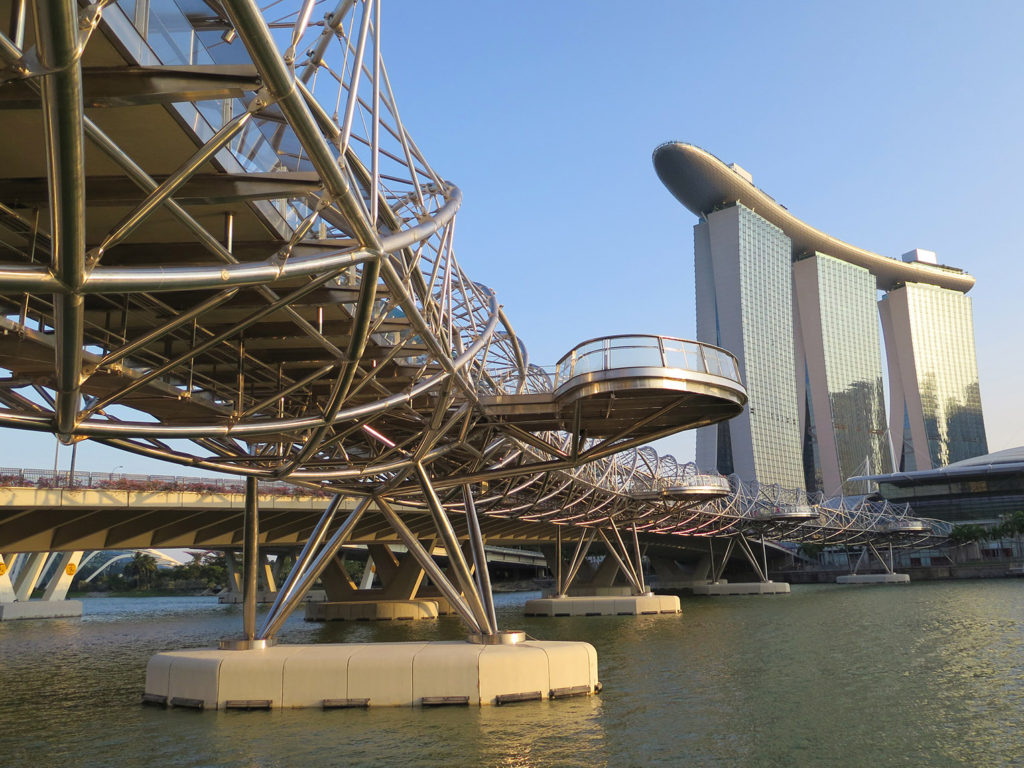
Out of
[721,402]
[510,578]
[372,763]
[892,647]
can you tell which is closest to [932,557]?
[510,578]

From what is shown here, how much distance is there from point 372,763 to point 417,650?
26.4 feet

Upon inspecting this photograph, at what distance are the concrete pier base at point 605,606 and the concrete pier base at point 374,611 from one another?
9.28 m

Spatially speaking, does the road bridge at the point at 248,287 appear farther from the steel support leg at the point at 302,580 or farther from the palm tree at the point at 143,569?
the palm tree at the point at 143,569

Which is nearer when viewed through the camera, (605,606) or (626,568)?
(605,606)

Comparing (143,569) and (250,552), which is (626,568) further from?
(143,569)

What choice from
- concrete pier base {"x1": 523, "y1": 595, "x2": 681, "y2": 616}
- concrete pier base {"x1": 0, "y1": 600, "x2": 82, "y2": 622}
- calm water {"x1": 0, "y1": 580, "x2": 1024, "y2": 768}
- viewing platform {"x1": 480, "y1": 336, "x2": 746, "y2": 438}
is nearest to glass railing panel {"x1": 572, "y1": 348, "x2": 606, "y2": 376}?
viewing platform {"x1": 480, "y1": 336, "x2": 746, "y2": 438}

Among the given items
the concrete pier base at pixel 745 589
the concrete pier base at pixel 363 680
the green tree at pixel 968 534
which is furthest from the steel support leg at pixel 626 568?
the green tree at pixel 968 534

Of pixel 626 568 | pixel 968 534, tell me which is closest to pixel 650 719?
pixel 626 568

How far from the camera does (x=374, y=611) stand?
71.1 metres

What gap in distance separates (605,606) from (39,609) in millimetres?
51092

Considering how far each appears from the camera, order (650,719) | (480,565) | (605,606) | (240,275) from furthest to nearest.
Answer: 1. (605,606)
2. (480,565)
3. (650,719)
4. (240,275)

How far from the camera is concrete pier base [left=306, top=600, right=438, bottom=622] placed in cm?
7044

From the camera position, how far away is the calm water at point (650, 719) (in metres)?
17.5

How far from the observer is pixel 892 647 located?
36312 mm
